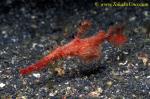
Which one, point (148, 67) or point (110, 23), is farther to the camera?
point (110, 23)

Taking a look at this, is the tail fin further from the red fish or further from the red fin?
the red fish

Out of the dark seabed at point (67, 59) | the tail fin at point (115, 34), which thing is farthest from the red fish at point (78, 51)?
the dark seabed at point (67, 59)

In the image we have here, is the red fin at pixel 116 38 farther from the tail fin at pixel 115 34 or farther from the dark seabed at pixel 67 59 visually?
the dark seabed at pixel 67 59

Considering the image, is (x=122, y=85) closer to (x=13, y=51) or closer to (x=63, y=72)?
(x=63, y=72)

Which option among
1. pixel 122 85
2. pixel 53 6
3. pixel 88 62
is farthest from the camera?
pixel 53 6

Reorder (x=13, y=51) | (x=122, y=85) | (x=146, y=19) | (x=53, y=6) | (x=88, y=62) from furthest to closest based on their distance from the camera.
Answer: (x=53, y=6), (x=146, y=19), (x=13, y=51), (x=88, y=62), (x=122, y=85)

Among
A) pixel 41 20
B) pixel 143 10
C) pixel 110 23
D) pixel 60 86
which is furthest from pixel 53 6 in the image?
pixel 60 86

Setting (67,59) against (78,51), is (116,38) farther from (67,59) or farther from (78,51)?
(67,59)

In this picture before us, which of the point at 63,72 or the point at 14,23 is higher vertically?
the point at 14,23
